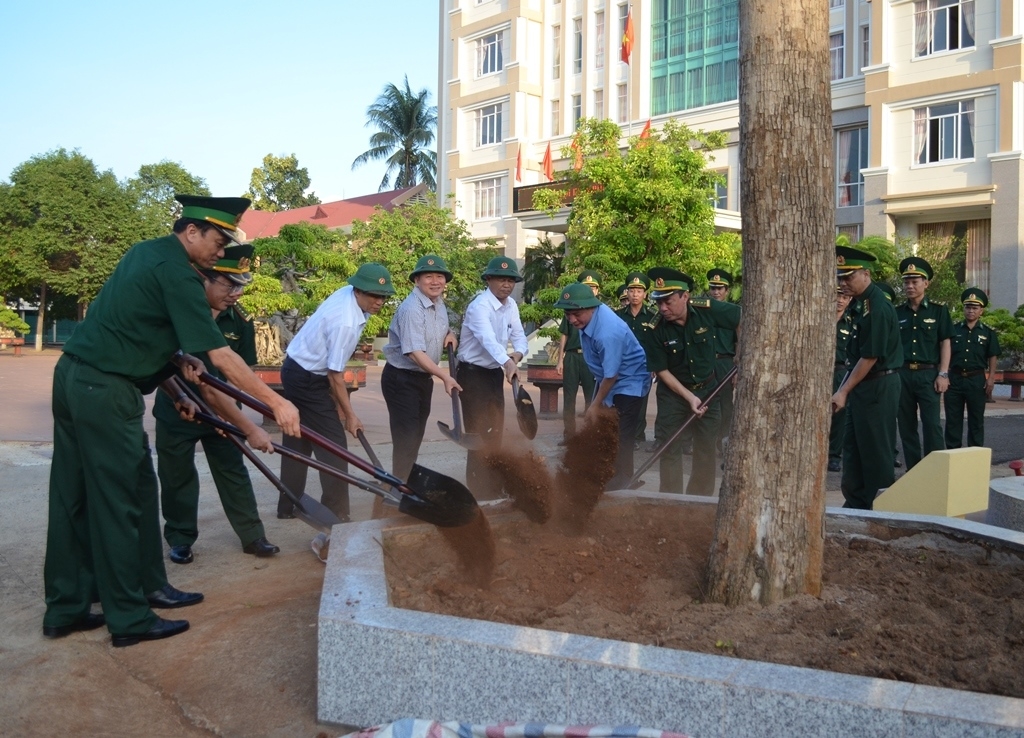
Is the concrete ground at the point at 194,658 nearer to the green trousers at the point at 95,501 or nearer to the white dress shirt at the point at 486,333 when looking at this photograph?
the green trousers at the point at 95,501

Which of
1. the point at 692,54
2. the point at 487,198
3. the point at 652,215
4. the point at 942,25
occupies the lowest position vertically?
the point at 652,215

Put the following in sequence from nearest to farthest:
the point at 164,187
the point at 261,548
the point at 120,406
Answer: the point at 120,406 < the point at 261,548 < the point at 164,187

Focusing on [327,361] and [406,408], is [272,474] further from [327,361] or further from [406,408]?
[406,408]

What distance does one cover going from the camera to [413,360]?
23.3 feet

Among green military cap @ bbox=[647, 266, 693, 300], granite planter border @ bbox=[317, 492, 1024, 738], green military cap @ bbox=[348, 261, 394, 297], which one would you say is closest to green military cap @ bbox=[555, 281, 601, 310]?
green military cap @ bbox=[647, 266, 693, 300]

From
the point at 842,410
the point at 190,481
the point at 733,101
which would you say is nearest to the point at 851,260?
the point at 842,410

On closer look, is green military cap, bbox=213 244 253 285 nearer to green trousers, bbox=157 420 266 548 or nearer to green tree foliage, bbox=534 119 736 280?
green trousers, bbox=157 420 266 548

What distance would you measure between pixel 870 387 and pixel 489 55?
38788mm

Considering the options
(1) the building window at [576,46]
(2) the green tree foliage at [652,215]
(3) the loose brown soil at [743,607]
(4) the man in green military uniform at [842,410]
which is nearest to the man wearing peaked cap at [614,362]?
(3) the loose brown soil at [743,607]

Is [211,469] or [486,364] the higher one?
[486,364]

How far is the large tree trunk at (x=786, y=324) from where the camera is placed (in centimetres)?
388

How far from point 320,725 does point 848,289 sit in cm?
500

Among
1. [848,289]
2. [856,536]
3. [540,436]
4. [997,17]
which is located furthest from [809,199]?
[997,17]

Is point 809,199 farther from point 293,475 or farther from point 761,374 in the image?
point 293,475
